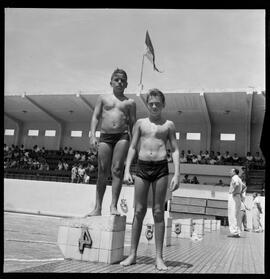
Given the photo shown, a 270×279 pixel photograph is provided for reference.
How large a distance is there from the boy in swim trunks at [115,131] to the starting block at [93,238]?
A: 236mm

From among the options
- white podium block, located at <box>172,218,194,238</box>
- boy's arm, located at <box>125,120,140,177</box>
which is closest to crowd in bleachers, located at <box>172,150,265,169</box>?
white podium block, located at <box>172,218,194,238</box>

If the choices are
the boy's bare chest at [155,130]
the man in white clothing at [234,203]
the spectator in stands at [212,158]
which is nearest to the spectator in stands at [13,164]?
the spectator in stands at [212,158]

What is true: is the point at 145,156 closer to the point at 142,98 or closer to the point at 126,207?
the point at 126,207

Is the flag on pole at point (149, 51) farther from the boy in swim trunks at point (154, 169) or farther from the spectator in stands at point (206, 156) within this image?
the boy in swim trunks at point (154, 169)

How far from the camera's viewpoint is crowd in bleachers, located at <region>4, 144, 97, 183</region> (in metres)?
18.4

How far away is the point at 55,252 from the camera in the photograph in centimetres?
536

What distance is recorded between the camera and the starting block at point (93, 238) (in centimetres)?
436

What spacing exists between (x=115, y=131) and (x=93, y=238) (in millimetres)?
1362

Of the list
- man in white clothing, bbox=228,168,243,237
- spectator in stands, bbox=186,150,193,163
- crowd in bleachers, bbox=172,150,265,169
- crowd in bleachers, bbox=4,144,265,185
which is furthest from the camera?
spectator in stands, bbox=186,150,193,163

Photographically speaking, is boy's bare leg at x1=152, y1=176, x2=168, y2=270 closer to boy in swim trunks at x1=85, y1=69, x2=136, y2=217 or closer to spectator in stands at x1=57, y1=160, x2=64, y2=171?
boy in swim trunks at x1=85, y1=69, x2=136, y2=217

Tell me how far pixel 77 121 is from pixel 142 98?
27.4 ft

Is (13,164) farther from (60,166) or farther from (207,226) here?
(207,226)

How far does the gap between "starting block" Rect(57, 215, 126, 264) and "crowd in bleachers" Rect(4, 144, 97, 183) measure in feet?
44.0

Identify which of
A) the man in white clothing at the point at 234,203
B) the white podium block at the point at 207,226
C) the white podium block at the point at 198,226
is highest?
the man in white clothing at the point at 234,203
